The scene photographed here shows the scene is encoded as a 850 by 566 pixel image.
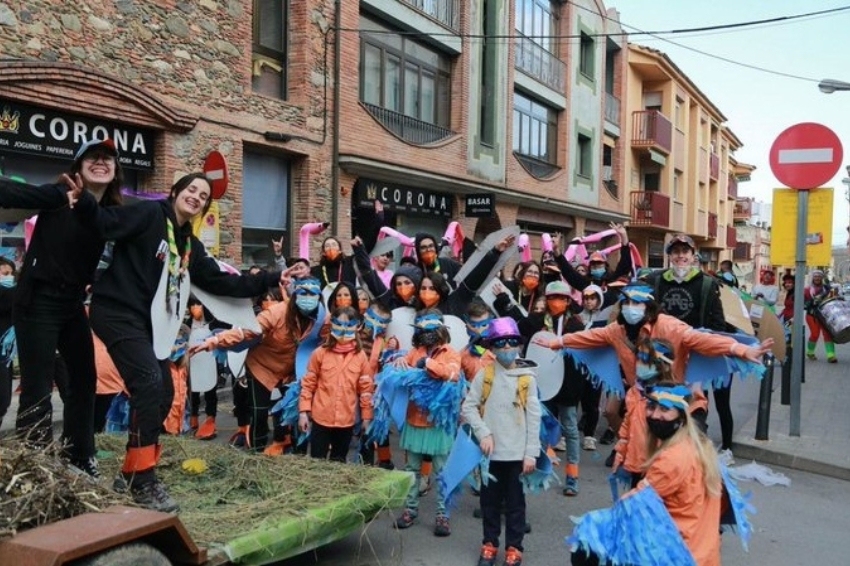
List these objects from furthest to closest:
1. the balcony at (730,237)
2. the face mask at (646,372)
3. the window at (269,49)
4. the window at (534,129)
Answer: the balcony at (730,237) → the window at (534,129) → the window at (269,49) → the face mask at (646,372)

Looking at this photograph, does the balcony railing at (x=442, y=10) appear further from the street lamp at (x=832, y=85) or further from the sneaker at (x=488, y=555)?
the sneaker at (x=488, y=555)

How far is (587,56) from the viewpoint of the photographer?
28.0m

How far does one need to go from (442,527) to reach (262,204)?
9.82 meters

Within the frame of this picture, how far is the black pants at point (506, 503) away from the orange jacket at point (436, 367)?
745 mm

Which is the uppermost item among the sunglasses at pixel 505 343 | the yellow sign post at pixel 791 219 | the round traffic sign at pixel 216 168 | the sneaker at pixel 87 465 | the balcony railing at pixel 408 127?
the balcony railing at pixel 408 127

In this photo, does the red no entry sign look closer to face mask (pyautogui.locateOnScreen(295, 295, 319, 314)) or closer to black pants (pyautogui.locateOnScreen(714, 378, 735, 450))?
black pants (pyautogui.locateOnScreen(714, 378, 735, 450))

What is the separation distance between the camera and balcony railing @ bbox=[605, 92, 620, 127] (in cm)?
2972

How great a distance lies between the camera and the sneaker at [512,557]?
15.1 feet

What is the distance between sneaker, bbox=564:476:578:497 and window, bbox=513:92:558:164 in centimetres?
1750

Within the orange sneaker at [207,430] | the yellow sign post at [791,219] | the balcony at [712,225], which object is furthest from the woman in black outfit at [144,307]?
the balcony at [712,225]

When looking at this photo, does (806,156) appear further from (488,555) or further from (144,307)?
(144,307)

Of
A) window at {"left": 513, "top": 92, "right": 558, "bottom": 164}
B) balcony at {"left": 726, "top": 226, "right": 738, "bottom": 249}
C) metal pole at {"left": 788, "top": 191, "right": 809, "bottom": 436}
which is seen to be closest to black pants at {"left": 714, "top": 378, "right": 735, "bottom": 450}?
metal pole at {"left": 788, "top": 191, "right": 809, "bottom": 436}

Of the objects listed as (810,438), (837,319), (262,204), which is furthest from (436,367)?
(837,319)

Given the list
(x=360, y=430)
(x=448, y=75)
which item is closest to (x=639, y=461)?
(x=360, y=430)
